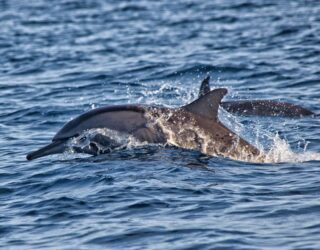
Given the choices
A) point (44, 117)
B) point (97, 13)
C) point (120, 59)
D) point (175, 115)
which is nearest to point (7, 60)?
point (120, 59)

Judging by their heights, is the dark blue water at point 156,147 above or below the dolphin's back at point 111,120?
below

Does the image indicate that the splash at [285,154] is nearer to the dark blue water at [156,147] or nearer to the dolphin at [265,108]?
the dark blue water at [156,147]

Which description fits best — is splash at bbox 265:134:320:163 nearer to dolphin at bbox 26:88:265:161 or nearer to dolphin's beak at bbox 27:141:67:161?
dolphin at bbox 26:88:265:161

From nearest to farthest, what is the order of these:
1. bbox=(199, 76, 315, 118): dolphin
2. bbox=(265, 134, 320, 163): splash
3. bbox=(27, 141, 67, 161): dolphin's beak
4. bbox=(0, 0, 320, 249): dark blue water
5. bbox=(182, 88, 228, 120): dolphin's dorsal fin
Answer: bbox=(0, 0, 320, 249): dark blue water < bbox=(182, 88, 228, 120): dolphin's dorsal fin < bbox=(265, 134, 320, 163): splash < bbox=(27, 141, 67, 161): dolphin's beak < bbox=(199, 76, 315, 118): dolphin

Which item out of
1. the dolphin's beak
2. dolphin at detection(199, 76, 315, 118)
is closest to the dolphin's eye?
the dolphin's beak

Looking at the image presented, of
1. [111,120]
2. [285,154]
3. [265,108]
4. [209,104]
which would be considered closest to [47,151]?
[111,120]

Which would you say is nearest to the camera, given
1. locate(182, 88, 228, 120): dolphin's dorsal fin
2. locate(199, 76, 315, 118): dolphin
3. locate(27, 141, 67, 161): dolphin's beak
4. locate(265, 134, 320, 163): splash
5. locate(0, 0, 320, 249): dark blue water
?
locate(0, 0, 320, 249): dark blue water

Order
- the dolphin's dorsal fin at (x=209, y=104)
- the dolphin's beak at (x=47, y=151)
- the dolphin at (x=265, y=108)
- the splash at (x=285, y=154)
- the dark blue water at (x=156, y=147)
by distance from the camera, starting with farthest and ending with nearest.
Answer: the dolphin at (x=265, y=108), the dolphin's beak at (x=47, y=151), the splash at (x=285, y=154), the dolphin's dorsal fin at (x=209, y=104), the dark blue water at (x=156, y=147)

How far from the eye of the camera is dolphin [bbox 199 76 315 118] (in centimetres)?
1825

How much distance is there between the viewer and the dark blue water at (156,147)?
11430mm

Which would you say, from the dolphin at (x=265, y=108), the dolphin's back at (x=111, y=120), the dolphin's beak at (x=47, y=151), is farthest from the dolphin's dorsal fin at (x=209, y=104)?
the dolphin at (x=265, y=108)

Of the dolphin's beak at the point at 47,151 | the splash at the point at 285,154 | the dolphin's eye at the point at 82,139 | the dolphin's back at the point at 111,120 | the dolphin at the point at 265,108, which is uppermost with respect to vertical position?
the dolphin's back at the point at 111,120

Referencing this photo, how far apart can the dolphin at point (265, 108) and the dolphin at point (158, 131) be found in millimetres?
3624

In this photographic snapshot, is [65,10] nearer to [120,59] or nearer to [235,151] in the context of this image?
[120,59]
